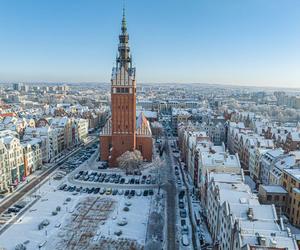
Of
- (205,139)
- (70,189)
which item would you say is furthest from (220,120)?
(70,189)

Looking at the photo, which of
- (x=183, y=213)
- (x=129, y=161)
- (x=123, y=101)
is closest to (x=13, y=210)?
(x=129, y=161)

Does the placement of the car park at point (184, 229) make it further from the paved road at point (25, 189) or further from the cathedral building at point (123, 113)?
the cathedral building at point (123, 113)

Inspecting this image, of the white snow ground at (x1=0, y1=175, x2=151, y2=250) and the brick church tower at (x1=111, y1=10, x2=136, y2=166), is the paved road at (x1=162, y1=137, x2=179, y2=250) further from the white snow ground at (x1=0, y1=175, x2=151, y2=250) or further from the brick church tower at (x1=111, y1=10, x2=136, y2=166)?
the brick church tower at (x1=111, y1=10, x2=136, y2=166)

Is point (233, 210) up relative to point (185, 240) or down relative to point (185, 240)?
up

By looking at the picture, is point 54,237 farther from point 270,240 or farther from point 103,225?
point 270,240

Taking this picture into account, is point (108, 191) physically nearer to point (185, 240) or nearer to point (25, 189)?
point (25, 189)

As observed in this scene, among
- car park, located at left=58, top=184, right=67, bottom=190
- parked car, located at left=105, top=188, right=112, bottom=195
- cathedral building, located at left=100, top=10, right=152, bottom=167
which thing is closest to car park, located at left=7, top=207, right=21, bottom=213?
car park, located at left=58, top=184, right=67, bottom=190
